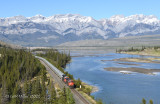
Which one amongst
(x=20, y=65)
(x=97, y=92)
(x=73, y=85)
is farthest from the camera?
(x=20, y=65)

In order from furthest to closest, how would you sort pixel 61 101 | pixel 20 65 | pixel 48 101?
pixel 20 65 < pixel 48 101 < pixel 61 101

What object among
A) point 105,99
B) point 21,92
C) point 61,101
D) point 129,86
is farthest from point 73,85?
point 129,86

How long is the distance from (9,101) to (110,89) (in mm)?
Result: 37534

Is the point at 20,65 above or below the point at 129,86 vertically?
above

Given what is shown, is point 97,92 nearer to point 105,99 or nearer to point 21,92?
point 105,99

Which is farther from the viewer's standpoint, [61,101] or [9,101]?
[9,101]

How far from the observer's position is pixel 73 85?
7138 cm

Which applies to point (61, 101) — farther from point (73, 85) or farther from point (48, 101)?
point (73, 85)

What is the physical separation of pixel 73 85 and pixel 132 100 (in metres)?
18.7

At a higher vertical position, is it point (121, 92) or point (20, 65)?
point (20, 65)

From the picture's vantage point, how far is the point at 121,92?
79.3 metres

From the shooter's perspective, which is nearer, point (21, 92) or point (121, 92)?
point (21, 92)

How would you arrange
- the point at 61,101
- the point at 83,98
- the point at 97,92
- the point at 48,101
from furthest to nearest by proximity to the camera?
the point at 97,92, the point at 83,98, the point at 48,101, the point at 61,101

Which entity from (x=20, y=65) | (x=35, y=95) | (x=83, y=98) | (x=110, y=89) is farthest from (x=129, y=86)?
(x=20, y=65)
